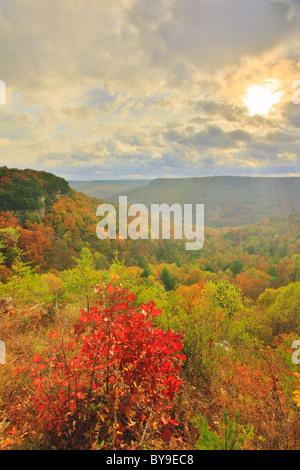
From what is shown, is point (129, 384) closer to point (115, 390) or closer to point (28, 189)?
point (115, 390)

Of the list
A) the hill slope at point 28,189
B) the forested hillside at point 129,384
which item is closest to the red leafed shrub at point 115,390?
the forested hillside at point 129,384

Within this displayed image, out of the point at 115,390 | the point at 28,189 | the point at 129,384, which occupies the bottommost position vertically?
the point at 115,390

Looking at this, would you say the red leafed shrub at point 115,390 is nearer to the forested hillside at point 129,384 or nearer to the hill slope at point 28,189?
the forested hillside at point 129,384

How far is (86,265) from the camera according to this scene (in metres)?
10.4

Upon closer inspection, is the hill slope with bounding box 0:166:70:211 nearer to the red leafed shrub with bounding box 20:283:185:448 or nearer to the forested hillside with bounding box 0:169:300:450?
the forested hillside with bounding box 0:169:300:450

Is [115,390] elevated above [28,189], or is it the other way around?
[28,189]

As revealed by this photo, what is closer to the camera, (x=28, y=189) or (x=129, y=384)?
(x=129, y=384)

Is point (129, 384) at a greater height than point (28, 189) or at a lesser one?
lesser

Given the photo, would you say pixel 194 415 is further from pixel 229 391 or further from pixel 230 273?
pixel 230 273

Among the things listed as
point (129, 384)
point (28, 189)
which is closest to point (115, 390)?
point (129, 384)

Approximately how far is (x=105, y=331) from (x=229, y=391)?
3.53 meters

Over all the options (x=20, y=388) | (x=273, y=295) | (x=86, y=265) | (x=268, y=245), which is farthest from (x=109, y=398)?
(x=268, y=245)

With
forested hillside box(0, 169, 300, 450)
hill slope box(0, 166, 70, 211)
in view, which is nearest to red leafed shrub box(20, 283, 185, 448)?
forested hillside box(0, 169, 300, 450)

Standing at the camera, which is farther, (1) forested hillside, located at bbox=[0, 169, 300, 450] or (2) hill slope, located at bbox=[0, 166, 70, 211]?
(2) hill slope, located at bbox=[0, 166, 70, 211]
